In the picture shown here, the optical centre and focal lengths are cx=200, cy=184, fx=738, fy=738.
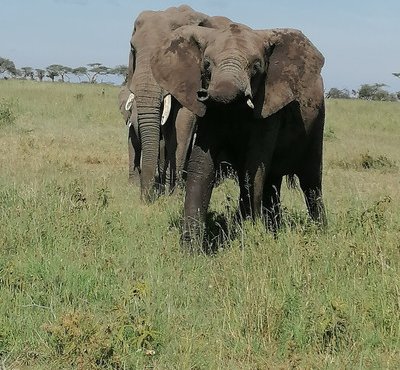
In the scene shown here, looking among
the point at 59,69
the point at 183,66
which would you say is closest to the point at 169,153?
the point at 183,66

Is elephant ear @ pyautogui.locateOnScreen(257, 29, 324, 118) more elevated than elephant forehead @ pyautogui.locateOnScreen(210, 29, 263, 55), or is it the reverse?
elephant forehead @ pyautogui.locateOnScreen(210, 29, 263, 55)

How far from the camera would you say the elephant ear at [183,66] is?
18.6 feet

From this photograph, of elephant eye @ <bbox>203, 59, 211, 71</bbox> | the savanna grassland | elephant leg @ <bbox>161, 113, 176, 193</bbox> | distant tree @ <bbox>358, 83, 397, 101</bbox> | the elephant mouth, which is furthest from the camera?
distant tree @ <bbox>358, 83, 397, 101</bbox>

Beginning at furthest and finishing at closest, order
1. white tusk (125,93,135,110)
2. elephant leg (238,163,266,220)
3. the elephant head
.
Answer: white tusk (125,93,135,110)
elephant leg (238,163,266,220)
the elephant head

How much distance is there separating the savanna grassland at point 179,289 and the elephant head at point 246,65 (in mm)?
996

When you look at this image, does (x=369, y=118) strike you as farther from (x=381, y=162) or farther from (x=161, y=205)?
(x=161, y=205)

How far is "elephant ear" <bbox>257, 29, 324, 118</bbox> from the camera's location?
568cm

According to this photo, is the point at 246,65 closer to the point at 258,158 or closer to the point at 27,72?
the point at 258,158

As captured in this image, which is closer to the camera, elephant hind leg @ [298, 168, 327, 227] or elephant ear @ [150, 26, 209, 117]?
elephant ear @ [150, 26, 209, 117]

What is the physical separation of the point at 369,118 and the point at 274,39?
1888 cm

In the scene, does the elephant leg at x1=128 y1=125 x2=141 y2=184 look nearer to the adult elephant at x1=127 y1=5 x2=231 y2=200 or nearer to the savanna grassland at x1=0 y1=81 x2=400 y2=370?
the adult elephant at x1=127 y1=5 x2=231 y2=200

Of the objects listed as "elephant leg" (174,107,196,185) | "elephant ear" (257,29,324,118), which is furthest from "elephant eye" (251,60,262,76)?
"elephant leg" (174,107,196,185)

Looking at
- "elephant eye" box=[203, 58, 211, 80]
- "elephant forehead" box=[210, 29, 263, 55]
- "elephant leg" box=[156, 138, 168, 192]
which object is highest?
"elephant forehead" box=[210, 29, 263, 55]

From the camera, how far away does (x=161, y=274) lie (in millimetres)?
Answer: 4902
